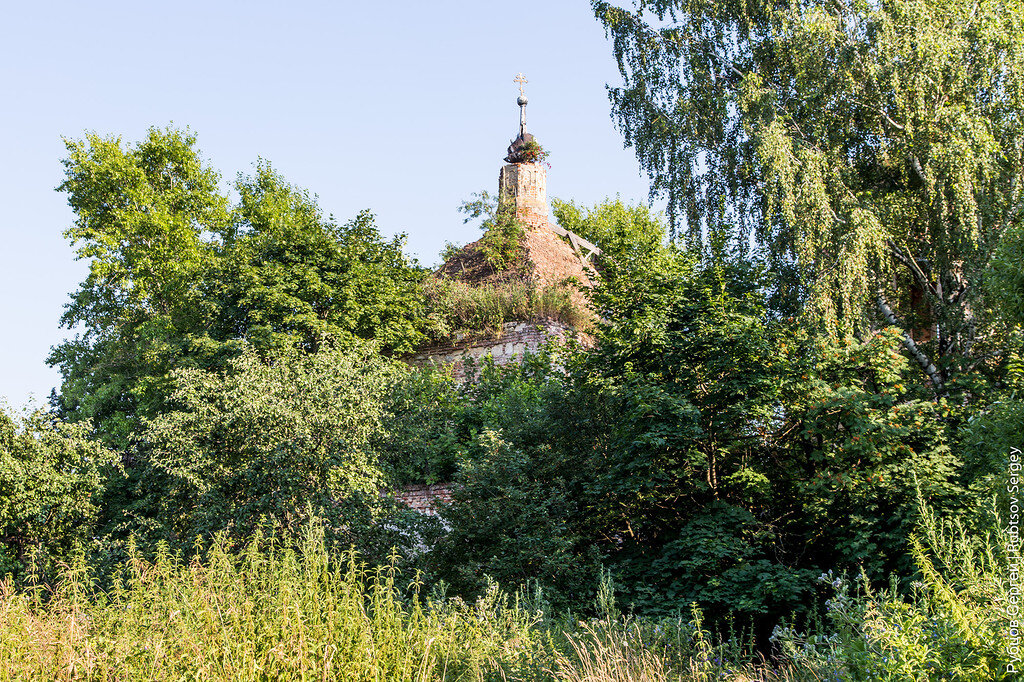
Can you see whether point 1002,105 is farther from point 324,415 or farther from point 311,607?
point 311,607

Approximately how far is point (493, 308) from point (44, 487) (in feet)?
35.6

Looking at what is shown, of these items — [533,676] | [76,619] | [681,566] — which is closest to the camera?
[533,676]

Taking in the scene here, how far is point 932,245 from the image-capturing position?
12.6 meters

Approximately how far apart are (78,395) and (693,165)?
1837cm

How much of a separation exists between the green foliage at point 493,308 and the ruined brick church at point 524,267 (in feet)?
0.58

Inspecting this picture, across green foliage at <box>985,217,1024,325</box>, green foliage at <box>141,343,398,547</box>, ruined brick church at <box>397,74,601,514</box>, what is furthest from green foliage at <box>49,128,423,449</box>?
green foliage at <box>985,217,1024,325</box>

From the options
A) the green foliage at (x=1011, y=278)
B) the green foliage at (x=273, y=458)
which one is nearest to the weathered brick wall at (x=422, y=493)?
the green foliage at (x=273, y=458)

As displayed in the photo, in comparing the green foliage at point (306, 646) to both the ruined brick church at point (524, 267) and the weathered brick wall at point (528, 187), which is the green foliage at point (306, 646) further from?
the weathered brick wall at point (528, 187)

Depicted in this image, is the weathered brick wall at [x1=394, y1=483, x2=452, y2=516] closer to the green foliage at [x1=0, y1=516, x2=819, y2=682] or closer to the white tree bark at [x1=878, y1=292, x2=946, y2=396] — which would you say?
the white tree bark at [x1=878, y1=292, x2=946, y2=396]

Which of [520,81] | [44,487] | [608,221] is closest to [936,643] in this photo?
[44,487]

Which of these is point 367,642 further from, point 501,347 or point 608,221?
point 608,221

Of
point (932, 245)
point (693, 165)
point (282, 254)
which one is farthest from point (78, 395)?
point (932, 245)

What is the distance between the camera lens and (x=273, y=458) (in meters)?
10.3

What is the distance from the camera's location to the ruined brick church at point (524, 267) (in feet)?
65.1
